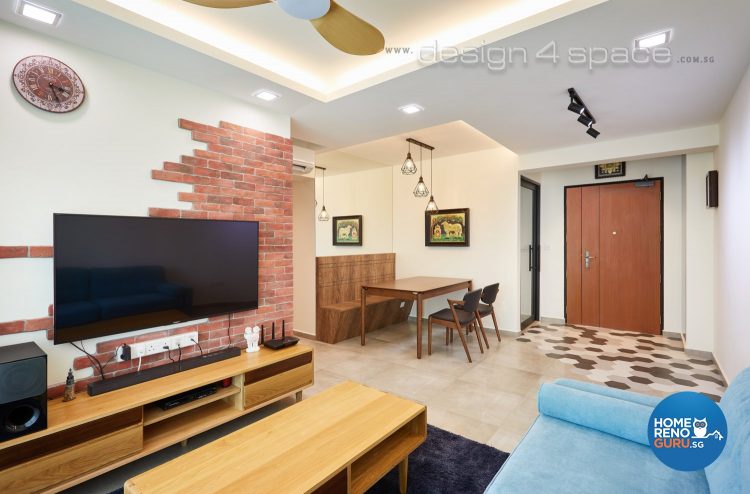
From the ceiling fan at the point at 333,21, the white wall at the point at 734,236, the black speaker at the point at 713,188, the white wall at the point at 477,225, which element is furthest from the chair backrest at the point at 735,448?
the white wall at the point at 477,225

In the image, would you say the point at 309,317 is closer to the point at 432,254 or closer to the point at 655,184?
the point at 432,254

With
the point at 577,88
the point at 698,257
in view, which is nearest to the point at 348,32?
the point at 577,88

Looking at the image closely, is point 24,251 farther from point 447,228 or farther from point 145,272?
point 447,228

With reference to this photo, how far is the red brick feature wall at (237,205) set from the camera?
247 cm

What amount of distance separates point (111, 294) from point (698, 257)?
5358 millimetres

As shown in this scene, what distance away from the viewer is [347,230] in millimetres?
6648

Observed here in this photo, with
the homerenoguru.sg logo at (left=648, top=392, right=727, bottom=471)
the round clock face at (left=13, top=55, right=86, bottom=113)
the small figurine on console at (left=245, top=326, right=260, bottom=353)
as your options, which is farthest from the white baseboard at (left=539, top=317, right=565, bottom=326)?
the round clock face at (left=13, top=55, right=86, bottom=113)

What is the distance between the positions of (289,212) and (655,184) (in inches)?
181

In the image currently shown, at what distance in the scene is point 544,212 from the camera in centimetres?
552

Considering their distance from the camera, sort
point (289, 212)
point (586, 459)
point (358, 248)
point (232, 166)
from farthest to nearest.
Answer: point (358, 248)
point (289, 212)
point (232, 166)
point (586, 459)

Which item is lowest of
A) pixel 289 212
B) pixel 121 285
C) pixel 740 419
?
pixel 740 419

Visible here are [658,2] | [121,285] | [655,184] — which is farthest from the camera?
[655,184]

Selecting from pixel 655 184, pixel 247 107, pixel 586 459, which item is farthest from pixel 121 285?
pixel 655 184

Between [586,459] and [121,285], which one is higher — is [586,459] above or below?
below
